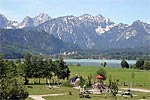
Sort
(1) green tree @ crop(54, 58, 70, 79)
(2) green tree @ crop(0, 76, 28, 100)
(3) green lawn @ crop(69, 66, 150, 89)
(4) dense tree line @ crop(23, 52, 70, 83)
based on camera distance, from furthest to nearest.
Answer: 1. (1) green tree @ crop(54, 58, 70, 79)
2. (3) green lawn @ crop(69, 66, 150, 89)
3. (4) dense tree line @ crop(23, 52, 70, 83)
4. (2) green tree @ crop(0, 76, 28, 100)

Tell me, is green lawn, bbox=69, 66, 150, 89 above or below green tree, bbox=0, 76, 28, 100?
below

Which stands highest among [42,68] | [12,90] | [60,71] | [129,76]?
[42,68]

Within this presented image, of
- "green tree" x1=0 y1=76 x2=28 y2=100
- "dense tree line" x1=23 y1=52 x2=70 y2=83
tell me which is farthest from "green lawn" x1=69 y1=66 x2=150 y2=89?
"green tree" x1=0 y1=76 x2=28 y2=100

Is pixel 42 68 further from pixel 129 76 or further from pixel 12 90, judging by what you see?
pixel 12 90

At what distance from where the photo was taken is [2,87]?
33.8m

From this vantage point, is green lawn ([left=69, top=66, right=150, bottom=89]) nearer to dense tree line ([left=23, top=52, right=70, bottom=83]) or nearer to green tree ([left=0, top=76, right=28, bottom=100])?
dense tree line ([left=23, top=52, right=70, bottom=83])

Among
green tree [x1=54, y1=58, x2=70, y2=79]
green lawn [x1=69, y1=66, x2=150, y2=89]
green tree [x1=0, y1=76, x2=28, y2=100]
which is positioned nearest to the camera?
green tree [x1=0, y1=76, x2=28, y2=100]

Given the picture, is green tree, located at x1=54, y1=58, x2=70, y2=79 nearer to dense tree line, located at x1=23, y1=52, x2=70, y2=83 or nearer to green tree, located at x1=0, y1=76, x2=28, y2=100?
dense tree line, located at x1=23, y1=52, x2=70, y2=83

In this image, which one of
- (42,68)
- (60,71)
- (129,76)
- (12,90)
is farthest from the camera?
(129,76)

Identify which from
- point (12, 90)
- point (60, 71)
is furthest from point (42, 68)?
point (12, 90)

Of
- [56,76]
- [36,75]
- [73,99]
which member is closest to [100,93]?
[73,99]

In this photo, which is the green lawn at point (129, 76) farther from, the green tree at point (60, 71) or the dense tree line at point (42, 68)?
the dense tree line at point (42, 68)

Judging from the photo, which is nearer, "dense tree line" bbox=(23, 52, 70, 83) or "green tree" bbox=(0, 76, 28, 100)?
"green tree" bbox=(0, 76, 28, 100)

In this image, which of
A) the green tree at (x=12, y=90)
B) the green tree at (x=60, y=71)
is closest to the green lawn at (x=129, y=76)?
the green tree at (x=60, y=71)
